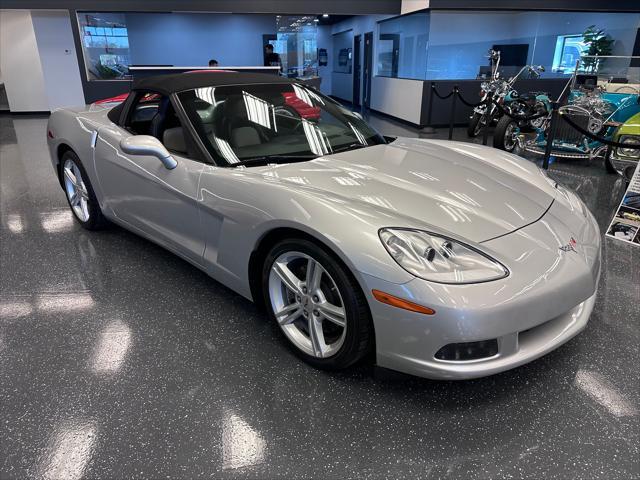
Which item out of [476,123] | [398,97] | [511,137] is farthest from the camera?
[398,97]

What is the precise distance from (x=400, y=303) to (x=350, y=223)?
1.14 ft

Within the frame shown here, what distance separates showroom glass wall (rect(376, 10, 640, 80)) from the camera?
30.3 ft

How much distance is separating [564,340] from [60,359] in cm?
215

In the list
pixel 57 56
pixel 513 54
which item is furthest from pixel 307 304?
pixel 57 56

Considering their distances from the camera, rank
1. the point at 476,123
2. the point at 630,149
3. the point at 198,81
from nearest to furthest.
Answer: the point at 198,81 → the point at 630,149 → the point at 476,123

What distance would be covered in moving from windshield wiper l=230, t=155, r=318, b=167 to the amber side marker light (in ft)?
3.10

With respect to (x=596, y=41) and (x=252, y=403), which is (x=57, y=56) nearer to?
(x=596, y=41)

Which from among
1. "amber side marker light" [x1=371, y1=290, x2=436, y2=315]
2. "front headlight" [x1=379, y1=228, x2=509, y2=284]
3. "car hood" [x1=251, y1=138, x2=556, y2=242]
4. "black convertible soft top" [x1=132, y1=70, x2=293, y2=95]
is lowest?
"amber side marker light" [x1=371, y1=290, x2=436, y2=315]

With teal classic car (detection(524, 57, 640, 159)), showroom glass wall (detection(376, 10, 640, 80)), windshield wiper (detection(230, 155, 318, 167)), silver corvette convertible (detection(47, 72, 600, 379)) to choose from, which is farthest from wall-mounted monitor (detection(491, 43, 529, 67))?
windshield wiper (detection(230, 155, 318, 167))

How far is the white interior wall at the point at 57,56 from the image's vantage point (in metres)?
12.5

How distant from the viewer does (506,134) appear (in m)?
6.72

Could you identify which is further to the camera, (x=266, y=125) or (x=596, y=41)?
(x=596, y=41)

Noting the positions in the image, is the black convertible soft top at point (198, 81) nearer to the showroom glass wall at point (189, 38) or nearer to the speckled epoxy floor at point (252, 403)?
the speckled epoxy floor at point (252, 403)

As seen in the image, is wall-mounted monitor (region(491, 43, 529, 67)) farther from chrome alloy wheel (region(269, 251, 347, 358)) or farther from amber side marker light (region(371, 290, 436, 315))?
amber side marker light (region(371, 290, 436, 315))
